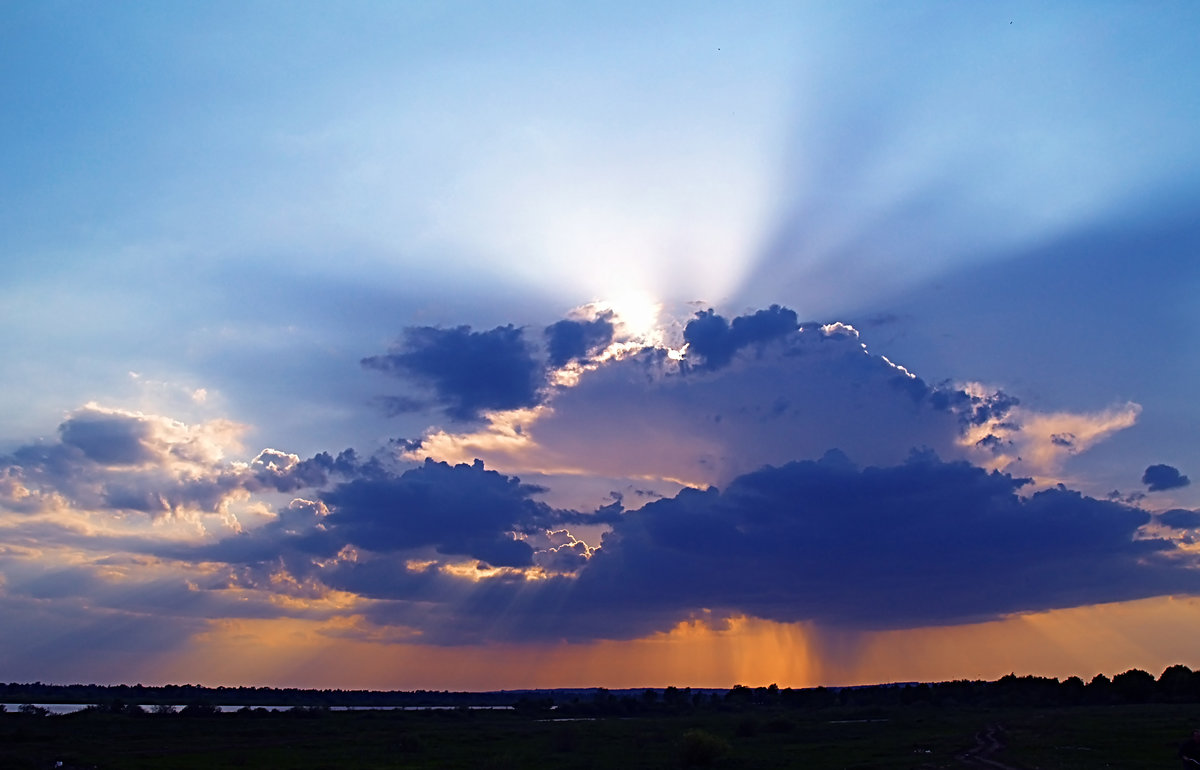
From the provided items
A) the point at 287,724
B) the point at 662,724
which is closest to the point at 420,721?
the point at 287,724

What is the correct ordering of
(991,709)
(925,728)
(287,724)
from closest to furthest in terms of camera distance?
1. (925,728)
2. (287,724)
3. (991,709)

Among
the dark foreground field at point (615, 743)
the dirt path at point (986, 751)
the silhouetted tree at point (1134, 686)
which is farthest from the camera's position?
the silhouetted tree at point (1134, 686)

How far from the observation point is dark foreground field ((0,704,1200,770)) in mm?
75500

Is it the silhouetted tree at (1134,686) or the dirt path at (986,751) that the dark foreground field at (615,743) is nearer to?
the dirt path at (986,751)

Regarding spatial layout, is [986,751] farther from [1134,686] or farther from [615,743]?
[1134,686]

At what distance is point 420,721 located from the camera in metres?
173

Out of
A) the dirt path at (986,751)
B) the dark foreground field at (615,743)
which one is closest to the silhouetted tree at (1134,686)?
the dark foreground field at (615,743)

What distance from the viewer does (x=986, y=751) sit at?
76375mm

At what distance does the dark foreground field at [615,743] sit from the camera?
7550 cm

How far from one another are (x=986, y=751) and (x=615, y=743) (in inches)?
1866

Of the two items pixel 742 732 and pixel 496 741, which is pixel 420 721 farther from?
pixel 742 732

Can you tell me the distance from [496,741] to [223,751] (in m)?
32.8

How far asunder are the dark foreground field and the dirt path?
0.62 feet

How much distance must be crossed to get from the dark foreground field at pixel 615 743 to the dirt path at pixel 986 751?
188 mm
